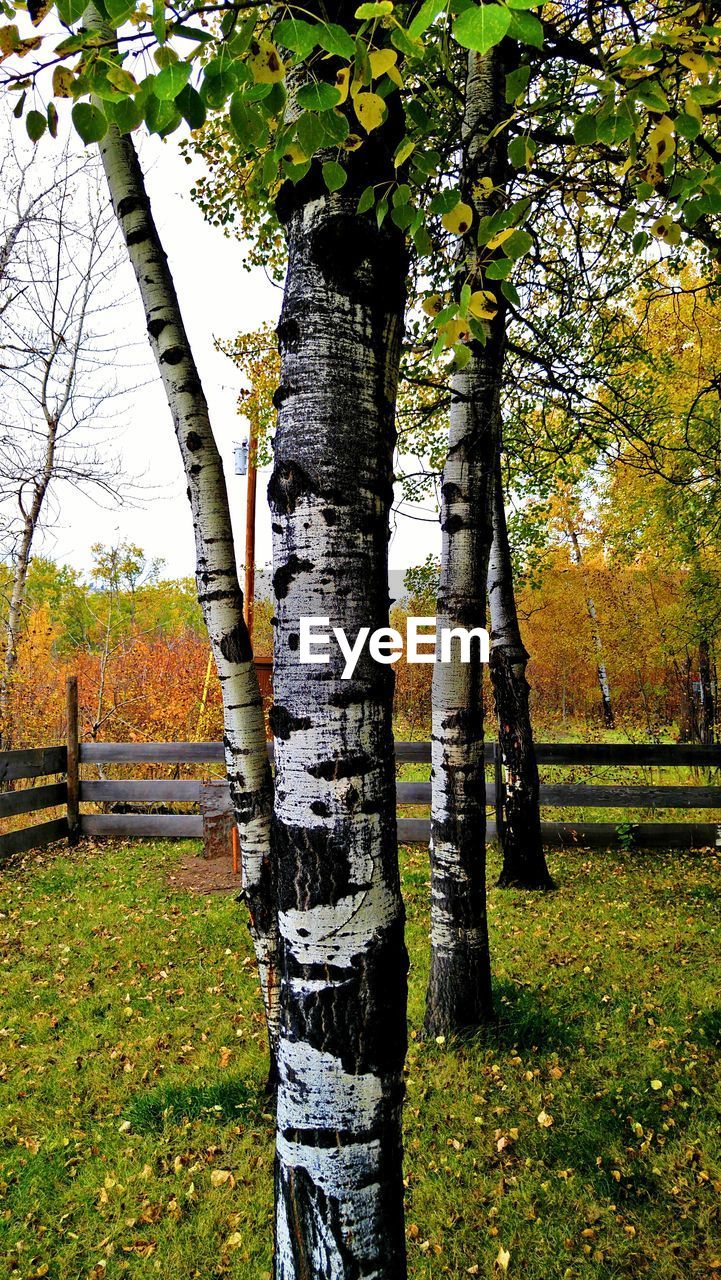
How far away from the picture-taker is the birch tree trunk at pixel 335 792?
1501 mm

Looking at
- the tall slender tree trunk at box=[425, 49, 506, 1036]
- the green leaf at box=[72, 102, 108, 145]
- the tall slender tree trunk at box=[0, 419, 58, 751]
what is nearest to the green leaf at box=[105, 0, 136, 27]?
the green leaf at box=[72, 102, 108, 145]

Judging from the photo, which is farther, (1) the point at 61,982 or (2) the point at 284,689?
(1) the point at 61,982

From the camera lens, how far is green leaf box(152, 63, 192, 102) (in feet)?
3.90

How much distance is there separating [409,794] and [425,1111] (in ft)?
15.7

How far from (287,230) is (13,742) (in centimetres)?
1501

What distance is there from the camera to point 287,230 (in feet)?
5.64

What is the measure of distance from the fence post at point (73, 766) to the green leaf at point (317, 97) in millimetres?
8553

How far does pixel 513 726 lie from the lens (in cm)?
692

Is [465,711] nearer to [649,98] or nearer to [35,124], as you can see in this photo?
[649,98]

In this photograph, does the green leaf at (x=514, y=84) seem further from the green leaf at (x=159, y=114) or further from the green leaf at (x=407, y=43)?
the green leaf at (x=159, y=114)

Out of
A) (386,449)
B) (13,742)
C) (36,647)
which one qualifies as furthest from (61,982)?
(36,647)

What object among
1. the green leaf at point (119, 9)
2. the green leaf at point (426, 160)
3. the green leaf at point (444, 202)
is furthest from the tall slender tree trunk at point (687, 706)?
the green leaf at point (119, 9)

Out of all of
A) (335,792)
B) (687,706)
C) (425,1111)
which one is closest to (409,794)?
(425,1111)

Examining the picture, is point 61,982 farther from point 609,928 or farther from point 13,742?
point 13,742
